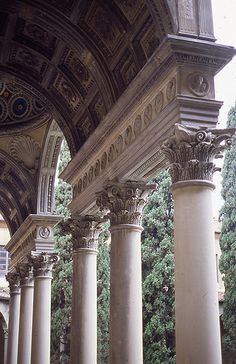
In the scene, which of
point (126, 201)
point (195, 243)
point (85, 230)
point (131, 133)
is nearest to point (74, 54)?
point (131, 133)

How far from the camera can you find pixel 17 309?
21.8 meters

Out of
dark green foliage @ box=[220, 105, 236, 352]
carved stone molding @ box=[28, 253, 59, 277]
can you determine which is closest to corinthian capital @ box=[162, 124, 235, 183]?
carved stone molding @ box=[28, 253, 59, 277]

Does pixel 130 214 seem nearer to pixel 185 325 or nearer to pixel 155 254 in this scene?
pixel 185 325

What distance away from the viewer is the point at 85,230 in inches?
537

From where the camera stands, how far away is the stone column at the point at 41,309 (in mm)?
16781

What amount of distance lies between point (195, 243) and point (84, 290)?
5.55 metres

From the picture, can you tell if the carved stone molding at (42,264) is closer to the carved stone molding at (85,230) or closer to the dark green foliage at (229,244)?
the carved stone molding at (85,230)

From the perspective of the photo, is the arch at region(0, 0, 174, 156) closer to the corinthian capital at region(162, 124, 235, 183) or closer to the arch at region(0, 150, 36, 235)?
the corinthian capital at region(162, 124, 235, 183)

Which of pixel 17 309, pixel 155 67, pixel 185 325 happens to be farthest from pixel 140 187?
pixel 17 309

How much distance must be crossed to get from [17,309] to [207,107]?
49.6 ft

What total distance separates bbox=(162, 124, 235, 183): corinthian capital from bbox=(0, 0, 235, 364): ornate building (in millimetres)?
14

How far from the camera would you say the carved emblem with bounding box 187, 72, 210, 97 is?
28.7ft

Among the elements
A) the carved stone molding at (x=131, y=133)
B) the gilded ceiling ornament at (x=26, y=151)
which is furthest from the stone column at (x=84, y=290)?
the gilded ceiling ornament at (x=26, y=151)

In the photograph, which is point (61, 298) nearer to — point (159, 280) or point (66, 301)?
point (66, 301)
